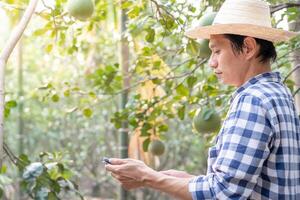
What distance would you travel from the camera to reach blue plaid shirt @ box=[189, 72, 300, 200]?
1293 millimetres

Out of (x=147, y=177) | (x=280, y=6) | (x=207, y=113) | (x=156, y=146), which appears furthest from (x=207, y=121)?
(x=147, y=177)

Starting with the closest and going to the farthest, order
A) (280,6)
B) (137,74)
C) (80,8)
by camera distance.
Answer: (280,6)
(80,8)
(137,74)

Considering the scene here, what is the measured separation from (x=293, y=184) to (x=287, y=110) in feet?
0.57

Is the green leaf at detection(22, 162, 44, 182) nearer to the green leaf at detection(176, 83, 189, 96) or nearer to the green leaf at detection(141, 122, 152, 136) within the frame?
the green leaf at detection(141, 122, 152, 136)

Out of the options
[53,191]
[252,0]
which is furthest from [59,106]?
[252,0]

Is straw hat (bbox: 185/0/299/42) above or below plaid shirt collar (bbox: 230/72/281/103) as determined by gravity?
above

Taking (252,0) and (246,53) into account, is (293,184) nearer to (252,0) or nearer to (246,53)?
(246,53)

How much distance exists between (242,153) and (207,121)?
47.1 inches

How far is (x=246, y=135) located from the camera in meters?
1.30

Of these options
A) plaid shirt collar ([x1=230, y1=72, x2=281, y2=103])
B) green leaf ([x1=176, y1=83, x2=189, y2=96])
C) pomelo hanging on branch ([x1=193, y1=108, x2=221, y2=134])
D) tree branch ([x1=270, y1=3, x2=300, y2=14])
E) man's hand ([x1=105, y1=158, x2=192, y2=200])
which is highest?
tree branch ([x1=270, y1=3, x2=300, y2=14])

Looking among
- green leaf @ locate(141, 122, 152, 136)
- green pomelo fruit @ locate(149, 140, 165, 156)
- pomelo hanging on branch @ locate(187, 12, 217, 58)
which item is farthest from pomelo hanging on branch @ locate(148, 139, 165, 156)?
pomelo hanging on branch @ locate(187, 12, 217, 58)

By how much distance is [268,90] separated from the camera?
138 centimetres

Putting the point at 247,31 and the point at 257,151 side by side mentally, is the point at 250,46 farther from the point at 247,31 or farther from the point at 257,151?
the point at 257,151

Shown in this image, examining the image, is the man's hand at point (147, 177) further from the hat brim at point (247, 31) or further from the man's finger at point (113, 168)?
the hat brim at point (247, 31)
